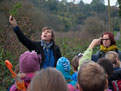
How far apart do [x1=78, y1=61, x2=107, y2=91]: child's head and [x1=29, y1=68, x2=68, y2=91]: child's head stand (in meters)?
0.33

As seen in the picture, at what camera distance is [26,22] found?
7.72 metres

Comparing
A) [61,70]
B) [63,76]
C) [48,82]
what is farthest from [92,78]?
[61,70]

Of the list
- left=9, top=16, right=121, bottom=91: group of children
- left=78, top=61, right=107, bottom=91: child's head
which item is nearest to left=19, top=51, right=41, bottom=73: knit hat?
left=9, top=16, right=121, bottom=91: group of children

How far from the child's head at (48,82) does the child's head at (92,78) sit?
1.07 feet

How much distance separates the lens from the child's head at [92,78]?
1.66 m

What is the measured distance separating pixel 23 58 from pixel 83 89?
88cm

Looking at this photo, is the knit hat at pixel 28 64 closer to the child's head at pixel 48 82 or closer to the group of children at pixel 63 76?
the group of children at pixel 63 76

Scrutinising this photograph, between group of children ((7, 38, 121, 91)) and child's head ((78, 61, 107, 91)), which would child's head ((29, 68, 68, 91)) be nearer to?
group of children ((7, 38, 121, 91))

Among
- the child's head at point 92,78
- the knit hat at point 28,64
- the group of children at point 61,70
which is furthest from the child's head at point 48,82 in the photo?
the knit hat at point 28,64

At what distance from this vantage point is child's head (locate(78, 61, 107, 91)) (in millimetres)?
1656

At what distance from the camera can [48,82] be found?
1.34m

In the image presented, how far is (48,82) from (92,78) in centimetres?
52

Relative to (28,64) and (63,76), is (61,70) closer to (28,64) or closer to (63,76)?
(28,64)

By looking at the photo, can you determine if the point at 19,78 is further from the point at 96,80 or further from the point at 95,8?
the point at 95,8
